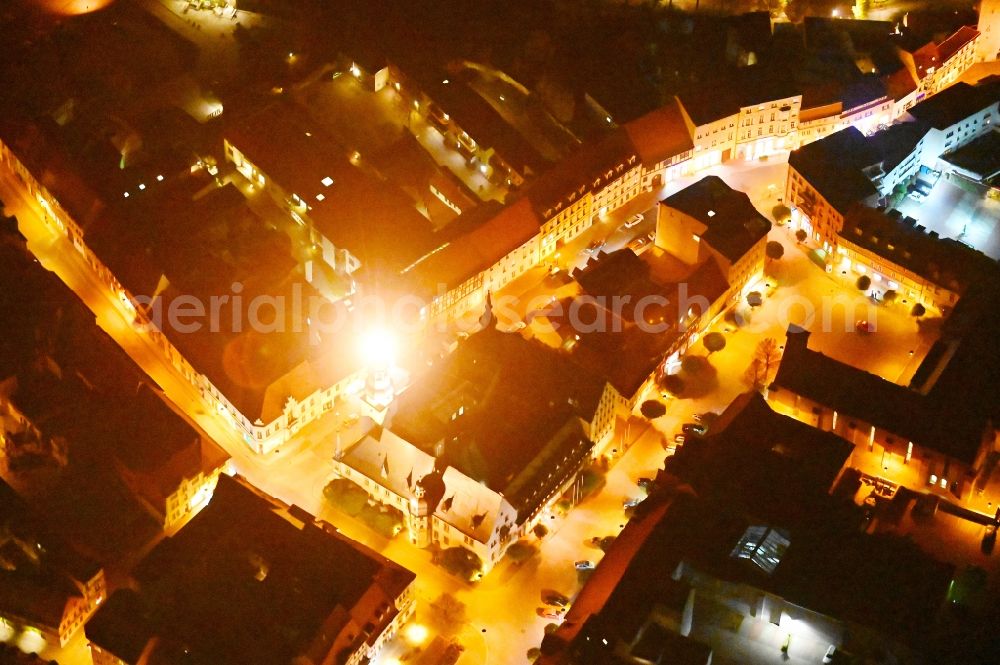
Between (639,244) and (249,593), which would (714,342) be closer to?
(639,244)

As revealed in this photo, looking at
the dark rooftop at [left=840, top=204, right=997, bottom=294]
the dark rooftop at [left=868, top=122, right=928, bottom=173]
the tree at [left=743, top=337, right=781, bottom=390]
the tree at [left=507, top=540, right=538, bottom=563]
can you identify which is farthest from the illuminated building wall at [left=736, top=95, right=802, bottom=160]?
the tree at [left=507, top=540, right=538, bottom=563]

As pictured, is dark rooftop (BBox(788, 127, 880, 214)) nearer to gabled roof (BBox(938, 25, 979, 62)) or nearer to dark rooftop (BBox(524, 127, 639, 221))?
dark rooftop (BBox(524, 127, 639, 221))

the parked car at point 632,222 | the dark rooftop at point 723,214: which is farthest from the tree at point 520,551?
the parked car at point 632,222

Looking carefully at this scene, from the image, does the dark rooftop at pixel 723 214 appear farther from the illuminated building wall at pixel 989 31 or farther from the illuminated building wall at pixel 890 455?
the illuminated building wall at pixel 989 31

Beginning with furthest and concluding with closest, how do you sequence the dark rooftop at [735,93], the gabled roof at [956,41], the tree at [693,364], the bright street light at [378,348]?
the gabled roof at [956,41]
the dark rooftop at [735,93]
the tree at [693,364]
the bright street light at [378,348]

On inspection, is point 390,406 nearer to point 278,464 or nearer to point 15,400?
point 278,464

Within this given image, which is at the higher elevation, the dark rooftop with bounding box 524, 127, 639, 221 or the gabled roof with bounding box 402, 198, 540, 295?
the dark rooftop with bounding box 524, 127, 639, 221
